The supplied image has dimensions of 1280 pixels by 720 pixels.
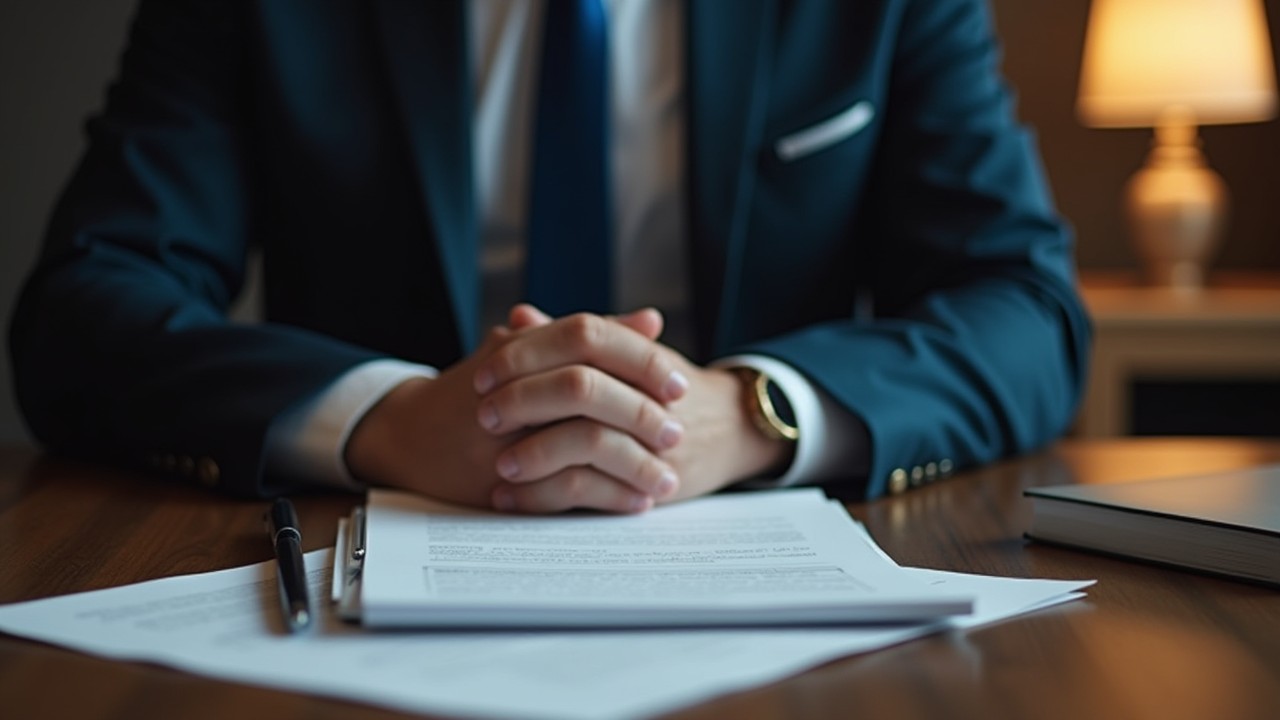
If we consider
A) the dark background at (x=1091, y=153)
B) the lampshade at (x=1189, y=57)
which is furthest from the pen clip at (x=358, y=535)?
the dark background at (x=1091, y=153)

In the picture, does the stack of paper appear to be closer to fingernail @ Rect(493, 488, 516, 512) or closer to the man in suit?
fingernail @ Rect(493, 488, 516, 512)

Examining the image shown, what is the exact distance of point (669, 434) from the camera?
878 millimetres

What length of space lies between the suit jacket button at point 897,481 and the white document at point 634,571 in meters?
0.13

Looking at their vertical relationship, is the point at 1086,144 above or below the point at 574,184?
below

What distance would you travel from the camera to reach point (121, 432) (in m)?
1.05

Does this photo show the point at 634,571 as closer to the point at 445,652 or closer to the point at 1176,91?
the point at 445,652

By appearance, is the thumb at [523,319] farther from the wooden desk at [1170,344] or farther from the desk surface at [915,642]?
the wooden desk at [1170,344]

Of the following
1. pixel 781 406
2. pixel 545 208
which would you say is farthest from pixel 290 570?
pixel 545 208

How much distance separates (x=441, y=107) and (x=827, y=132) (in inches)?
15.2

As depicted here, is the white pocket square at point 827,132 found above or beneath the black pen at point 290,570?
above

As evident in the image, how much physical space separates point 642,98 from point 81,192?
1.86ft

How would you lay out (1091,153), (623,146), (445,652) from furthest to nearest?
(1091,153) < (623,146) < (445,652)

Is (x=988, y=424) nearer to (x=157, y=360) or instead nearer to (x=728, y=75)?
(x=728, y=75)

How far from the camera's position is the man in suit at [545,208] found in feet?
3.63
